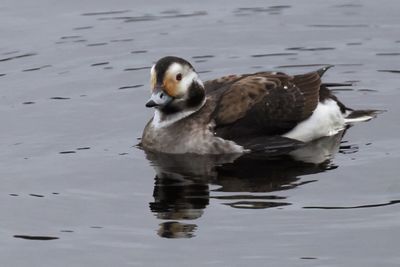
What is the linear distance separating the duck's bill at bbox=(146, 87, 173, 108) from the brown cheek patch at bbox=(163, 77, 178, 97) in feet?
0.15

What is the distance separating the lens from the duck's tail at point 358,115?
15250 millimetres

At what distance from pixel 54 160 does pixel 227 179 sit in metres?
1.90

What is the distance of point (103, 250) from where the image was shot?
11.6 metres

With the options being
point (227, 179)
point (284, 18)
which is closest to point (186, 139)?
point (227, 179)

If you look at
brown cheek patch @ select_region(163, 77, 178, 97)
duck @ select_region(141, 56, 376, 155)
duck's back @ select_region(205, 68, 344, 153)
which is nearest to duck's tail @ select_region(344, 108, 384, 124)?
duck @ select_region(141, 56, 376, 155)

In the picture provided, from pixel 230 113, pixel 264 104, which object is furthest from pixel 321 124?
pixel 230 113

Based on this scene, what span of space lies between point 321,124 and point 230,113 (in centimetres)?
113

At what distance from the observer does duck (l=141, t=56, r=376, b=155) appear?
14531 millimetres

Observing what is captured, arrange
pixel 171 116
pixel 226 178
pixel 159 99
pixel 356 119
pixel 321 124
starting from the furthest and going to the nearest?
pixel 356 119
pixel 321 124
pixel 171 116
pixel 159 99
pixel 226 178

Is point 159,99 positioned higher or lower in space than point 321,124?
higher

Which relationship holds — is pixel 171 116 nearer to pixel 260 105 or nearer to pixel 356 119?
pixel 260 105

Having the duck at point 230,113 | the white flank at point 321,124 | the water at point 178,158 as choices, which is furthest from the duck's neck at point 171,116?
the white flank at point 321,124

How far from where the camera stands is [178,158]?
14.5m

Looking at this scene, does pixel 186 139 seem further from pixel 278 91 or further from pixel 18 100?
pixel 18 100
